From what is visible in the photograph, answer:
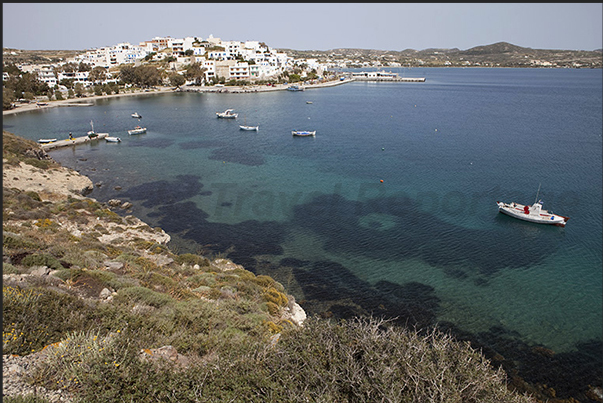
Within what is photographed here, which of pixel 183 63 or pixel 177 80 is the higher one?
pixel 183 63

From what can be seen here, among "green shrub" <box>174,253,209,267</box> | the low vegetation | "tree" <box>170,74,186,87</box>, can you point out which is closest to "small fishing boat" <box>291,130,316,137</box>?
"green shrub" <box>174,253,209,267</box>

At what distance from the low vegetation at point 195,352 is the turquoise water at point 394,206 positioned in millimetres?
8348

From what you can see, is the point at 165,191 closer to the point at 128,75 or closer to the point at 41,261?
the point at 41,261

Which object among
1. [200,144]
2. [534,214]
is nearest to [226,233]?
[534,214]

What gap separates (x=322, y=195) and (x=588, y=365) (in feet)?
68.0

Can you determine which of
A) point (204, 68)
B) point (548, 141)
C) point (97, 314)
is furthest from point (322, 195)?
point (204, 68)

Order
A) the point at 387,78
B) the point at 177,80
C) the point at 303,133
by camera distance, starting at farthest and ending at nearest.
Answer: the point at 387,78
the point at 177,80
the point at 303,133

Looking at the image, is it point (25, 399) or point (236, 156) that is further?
point (236, 156)

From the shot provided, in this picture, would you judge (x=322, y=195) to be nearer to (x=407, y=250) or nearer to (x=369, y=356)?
(x=407, y=250)

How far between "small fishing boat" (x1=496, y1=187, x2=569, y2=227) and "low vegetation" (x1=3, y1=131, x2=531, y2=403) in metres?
21.4

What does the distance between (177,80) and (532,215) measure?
103 metres

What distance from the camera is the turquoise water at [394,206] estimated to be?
17797 millimetres

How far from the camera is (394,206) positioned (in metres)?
29.0

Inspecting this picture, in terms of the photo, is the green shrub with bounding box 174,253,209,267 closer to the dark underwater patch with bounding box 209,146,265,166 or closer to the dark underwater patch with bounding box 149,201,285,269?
the dark underwater patch with bounding box 149,201,285,269
